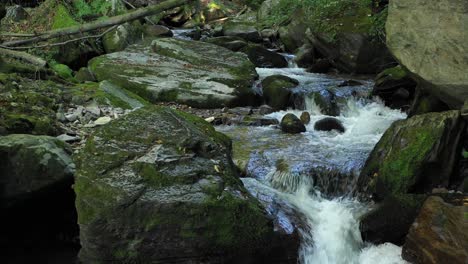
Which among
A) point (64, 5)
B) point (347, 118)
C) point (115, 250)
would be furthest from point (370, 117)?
point (64, 5)

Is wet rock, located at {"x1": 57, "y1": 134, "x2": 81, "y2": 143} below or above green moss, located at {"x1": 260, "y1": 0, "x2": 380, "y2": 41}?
below

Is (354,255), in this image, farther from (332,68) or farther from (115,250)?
(332,68)

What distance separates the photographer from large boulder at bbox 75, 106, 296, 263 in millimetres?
4316

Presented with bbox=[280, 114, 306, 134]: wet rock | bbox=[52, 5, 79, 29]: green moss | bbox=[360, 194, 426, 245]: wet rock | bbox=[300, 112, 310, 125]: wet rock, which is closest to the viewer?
bbox=[360, 194, 426, 245]: wet rock

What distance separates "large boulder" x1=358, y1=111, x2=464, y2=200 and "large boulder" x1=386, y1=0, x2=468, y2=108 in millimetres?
580

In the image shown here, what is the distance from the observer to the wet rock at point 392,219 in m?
5.28

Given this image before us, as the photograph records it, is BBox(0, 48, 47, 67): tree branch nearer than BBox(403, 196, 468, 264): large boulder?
No

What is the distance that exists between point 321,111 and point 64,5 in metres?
8.99

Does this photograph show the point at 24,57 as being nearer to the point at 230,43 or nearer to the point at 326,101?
the point at 326,101

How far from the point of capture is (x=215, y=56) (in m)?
12.8

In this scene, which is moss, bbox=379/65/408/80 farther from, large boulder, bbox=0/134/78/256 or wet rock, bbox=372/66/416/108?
large boulder, bbox=0/134/78/256

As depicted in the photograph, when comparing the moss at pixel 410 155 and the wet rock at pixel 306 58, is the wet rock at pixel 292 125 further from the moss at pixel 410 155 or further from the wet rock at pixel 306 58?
the wet rock at pixel 306 58

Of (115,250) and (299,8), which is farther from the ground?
(299,8)

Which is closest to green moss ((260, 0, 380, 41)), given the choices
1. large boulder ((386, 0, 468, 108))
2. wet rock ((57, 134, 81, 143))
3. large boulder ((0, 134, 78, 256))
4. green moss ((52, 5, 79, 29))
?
large boulder ((386, 0, 468, 108))
